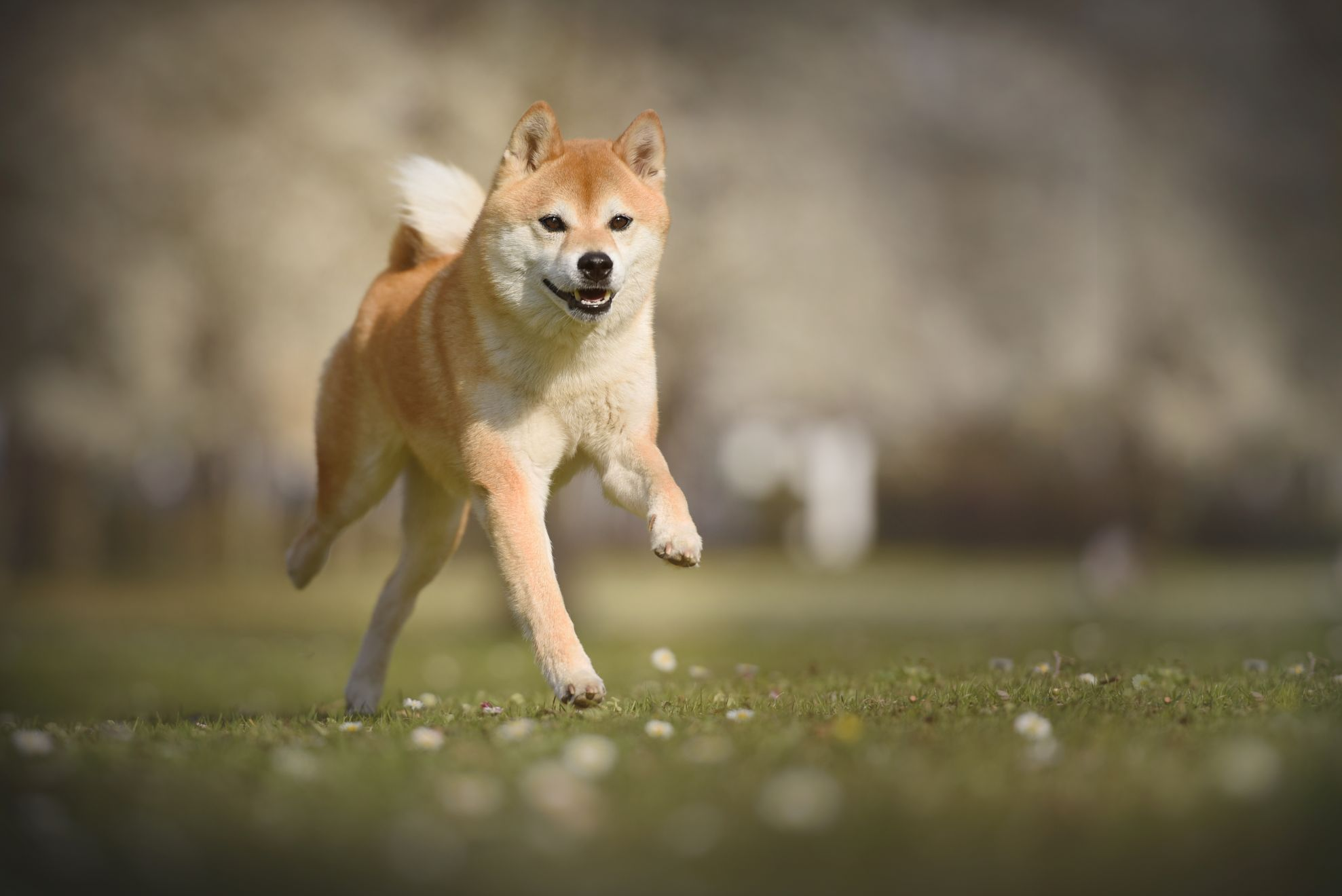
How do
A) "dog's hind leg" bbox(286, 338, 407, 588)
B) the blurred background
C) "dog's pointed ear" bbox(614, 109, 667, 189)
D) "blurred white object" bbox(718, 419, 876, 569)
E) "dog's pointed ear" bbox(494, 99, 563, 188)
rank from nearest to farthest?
"dog's pointed ear" bbox(494, 99, 563, 188) → "dog's pointed ear" bbox(614, 109, 667, 189) → "dog's hind leg" bbox(286, 338, 407, 588) → the blurred background → "blurred white object" bbox(718, 419, 876, 569)

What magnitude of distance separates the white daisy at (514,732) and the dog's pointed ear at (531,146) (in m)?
1.97

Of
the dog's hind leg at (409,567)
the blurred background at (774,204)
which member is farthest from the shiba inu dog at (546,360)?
the blurred background at (774,204)

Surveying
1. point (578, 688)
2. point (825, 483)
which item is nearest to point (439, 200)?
point (578, 688)

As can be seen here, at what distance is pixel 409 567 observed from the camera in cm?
509

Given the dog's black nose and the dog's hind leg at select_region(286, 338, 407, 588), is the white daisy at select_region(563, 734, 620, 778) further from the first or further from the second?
the dog's hind leg at select_region(286, 338, 407, 588)

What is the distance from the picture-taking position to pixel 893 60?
464 inches

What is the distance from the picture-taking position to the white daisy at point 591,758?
2.73 metres

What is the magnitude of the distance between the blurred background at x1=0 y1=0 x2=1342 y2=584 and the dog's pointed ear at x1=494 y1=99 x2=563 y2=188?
4.23 meters

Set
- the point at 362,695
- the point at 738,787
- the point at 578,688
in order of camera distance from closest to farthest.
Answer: the point at 738,787
the point at 578,688
the point at 362,695

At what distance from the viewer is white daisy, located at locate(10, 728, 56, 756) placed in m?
3.25

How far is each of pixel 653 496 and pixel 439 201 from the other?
6.11 ft

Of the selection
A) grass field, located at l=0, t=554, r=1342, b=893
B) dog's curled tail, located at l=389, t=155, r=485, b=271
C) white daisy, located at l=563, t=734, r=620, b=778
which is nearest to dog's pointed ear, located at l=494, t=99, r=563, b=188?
dog's curled tail, located at l=389, t=155, r=485, b=271

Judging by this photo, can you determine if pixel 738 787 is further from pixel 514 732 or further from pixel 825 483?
pixel 825 483

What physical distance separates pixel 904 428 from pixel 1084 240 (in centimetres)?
335
